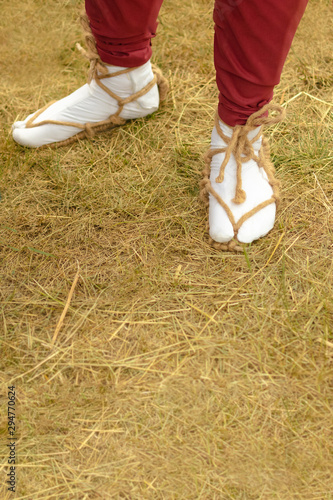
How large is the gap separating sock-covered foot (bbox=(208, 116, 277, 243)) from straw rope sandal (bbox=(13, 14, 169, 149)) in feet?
1.05

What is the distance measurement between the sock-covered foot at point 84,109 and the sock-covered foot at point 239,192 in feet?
1.02

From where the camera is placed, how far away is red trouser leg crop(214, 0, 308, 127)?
0.84 metres

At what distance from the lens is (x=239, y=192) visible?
3.59 feet

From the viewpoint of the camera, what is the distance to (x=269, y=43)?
0.88 meters

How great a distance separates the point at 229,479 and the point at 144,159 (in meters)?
0.86

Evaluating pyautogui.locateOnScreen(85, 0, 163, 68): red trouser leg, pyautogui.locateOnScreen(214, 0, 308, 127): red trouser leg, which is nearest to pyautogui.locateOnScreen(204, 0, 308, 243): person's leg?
pyautogui.locateOnScreen(214, 0, 308, 127): red trouser leg

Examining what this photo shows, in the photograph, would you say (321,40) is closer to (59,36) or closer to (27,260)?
(59,36)

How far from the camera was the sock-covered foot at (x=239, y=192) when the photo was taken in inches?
42.8

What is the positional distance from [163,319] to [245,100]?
1.65 ft

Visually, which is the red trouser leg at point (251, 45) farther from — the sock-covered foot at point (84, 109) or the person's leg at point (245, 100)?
the sock-covered foot at point (84, 109)

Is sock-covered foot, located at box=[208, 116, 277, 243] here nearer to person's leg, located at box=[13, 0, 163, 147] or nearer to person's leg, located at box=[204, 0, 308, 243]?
person's leg, located at box=[204, 0, 308, 243]

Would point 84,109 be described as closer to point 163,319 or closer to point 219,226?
point 219,226

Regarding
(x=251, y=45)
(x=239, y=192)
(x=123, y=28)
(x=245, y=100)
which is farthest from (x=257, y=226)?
(x=123, y=28)

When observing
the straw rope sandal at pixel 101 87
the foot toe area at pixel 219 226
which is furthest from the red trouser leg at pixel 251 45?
the straw rope sandal at pixel 101 87
